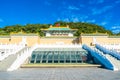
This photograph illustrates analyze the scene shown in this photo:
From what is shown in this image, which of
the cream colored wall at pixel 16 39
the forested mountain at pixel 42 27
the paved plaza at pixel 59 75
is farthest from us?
the forested mountain at pixel 42 27

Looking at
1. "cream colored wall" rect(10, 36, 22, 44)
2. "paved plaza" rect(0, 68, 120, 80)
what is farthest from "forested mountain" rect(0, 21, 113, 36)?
"paved plaza" rect(0, 68, 120, 80)

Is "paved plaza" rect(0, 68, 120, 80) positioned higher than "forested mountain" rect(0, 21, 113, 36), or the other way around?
"forested mountain" rect(0, 21, 113, 36)

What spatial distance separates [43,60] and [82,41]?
17.9m

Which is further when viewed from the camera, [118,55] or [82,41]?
[82,41]

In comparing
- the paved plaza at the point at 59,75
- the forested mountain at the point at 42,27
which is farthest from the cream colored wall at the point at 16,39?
the forested mountain at the point at 42,27

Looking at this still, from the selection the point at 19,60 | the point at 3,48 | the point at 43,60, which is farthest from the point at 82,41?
the point at 19,60

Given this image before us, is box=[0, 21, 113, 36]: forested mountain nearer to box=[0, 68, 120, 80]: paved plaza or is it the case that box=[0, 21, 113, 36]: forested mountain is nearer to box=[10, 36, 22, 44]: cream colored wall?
box=[10, 36, 22, 44]: cream colored wall

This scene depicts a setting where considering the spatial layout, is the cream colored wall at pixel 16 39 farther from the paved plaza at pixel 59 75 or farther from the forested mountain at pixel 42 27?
the forested mountain at pixel 42 27

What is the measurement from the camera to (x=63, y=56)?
2009cm

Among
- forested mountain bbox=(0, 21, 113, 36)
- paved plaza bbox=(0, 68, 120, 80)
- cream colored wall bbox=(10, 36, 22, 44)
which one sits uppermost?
forested mountain bbox=(0, 21, 113, 36)

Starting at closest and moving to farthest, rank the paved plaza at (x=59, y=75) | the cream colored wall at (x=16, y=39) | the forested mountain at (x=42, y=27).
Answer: the paved plaza at (x=59, y=75)
the cream colored wall at (x=16, y=39)
the forested mountain at (x=42, y=27)

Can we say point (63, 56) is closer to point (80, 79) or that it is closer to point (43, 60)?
point (43, 60)

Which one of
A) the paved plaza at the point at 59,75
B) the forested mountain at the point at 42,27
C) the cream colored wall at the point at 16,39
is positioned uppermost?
the forested mountain at the point at 42,27

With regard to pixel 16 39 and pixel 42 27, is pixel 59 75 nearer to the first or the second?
pixel 16 39
